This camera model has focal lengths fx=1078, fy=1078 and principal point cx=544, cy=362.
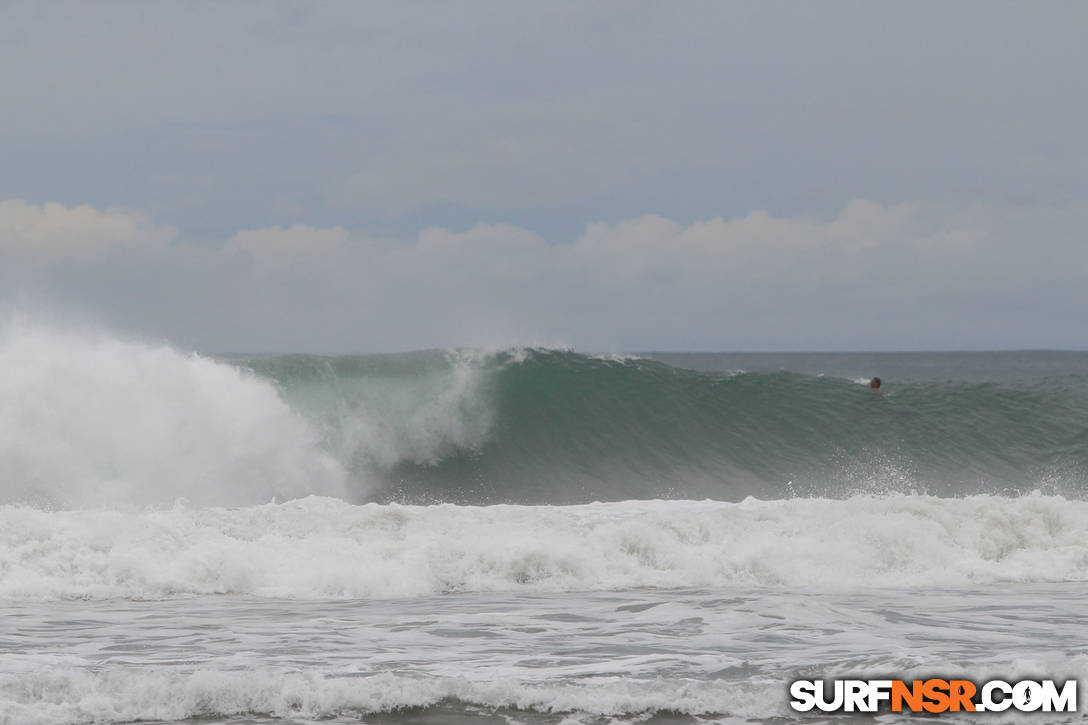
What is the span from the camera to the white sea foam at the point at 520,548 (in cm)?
945

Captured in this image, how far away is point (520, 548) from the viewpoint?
995 cm

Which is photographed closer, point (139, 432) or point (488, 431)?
point (139, 432)

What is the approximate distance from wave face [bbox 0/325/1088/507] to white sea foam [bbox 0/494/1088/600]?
3.25 metres

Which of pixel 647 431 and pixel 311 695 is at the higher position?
pixel 647 431

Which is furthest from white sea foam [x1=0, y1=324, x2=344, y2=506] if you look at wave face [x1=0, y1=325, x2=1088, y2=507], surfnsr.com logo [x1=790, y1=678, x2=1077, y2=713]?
surfnsr.com logo [x1=790, y1=678, x2=1077, y2=713]

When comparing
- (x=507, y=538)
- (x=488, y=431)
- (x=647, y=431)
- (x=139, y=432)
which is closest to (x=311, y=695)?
(x=507, y=538)

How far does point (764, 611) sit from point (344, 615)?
318 cm

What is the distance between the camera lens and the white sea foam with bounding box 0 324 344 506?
13500 mm

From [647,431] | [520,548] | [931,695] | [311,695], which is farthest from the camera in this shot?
[647,431]

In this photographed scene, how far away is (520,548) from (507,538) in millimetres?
557

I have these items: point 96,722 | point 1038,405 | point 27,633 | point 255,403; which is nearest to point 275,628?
point 27,633

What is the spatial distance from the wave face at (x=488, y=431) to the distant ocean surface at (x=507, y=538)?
53 millimetres

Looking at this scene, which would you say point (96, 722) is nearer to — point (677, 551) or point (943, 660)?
point (943, 660)

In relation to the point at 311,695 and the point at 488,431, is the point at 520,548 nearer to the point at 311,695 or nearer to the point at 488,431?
the point at 311,695
